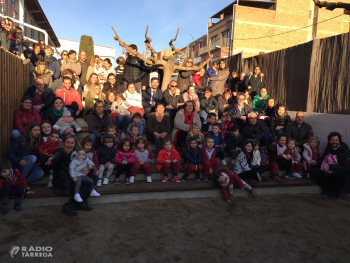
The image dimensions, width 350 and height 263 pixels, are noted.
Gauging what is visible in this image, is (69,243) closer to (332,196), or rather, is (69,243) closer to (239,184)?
(239,184)

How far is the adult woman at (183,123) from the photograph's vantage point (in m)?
5.67

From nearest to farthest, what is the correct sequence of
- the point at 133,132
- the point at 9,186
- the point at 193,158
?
1. the point at 9,186
2. the point at 193,158
3. the point at 133,132

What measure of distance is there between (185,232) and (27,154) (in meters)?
2.93

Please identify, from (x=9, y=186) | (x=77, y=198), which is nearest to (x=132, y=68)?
(x=77, y=198)

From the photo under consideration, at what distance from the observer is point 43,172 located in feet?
13.8

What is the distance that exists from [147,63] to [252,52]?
68.8 ft

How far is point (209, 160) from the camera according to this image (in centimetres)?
494

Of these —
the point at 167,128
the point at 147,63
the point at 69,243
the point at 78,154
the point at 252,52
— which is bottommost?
the point at 69,243

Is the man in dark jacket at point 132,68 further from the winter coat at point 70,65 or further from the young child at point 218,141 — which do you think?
the young child at point 218,141

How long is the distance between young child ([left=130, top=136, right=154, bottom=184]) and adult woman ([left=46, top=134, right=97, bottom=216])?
782 millimetres

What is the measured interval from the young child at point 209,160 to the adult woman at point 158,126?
1.03m

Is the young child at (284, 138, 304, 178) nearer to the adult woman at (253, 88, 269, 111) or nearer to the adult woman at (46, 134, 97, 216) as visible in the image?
the adult woman at (253, 88, 269, 111)

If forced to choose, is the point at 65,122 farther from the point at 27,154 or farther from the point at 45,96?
the point at 27,154

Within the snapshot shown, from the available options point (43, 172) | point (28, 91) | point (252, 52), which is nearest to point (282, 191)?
point (43, 172)
